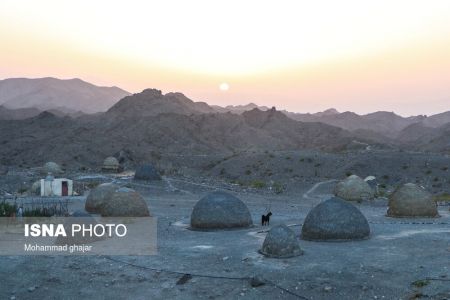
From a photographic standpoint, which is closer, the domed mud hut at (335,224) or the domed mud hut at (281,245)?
the domed mud hut at (281,245)

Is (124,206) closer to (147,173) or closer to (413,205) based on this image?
(413,205)

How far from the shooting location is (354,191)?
42969 mm

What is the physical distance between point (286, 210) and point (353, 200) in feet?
29.9

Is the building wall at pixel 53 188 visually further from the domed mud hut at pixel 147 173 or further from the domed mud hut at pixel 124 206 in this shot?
the domed mud hut at pixel 124 206

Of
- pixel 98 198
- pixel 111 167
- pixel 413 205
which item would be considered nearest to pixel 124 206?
pixel 98 198

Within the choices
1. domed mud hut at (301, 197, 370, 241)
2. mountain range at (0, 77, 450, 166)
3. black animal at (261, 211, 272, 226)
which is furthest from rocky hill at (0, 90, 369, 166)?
domed mud hut at (301, 197, 370, 241)

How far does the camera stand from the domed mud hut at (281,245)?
61.6 feet

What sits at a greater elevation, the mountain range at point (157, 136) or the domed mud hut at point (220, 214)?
the mountain range at point (157, 136)

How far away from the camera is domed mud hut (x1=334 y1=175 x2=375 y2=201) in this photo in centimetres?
4272

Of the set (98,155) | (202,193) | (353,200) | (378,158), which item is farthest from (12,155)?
(353,200)

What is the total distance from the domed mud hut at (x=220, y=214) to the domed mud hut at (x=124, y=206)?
3958 millimetres

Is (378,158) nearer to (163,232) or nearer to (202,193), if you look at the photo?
(202,193)

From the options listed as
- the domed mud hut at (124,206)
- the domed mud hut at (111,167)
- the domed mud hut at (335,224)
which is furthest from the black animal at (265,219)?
the domed mud hut at (111,167)

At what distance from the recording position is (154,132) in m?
114
